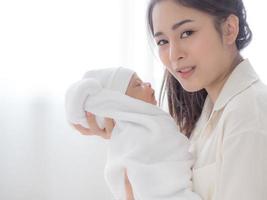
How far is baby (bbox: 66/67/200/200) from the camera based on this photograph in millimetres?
1114

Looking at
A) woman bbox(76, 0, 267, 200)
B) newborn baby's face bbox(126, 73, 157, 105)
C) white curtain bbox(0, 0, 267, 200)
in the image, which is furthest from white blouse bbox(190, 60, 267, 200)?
white curtain bbox(0, 0, 267, 200)

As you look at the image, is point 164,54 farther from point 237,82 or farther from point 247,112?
point 247,112

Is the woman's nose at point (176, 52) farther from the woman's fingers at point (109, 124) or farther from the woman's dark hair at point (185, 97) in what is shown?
the woman's fingers at point (109, 124)

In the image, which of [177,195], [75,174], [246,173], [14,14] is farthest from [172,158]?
[14,14]

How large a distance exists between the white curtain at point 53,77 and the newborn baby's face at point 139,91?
55cm

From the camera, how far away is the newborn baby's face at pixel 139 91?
1250 millimetres

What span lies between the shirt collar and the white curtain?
0.78m

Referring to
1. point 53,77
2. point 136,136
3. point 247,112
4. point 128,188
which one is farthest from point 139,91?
point 53,77

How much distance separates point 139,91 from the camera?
4.14 feet

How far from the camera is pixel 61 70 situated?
1.77m

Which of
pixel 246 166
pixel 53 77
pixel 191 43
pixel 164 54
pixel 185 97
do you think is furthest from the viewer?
pixel 53 77

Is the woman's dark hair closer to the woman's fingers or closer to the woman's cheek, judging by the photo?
the woman's cheek

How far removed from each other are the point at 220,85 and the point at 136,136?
0.29 metres

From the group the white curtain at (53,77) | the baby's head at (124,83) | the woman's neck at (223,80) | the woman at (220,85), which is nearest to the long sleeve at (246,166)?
the woman at (220,85)
